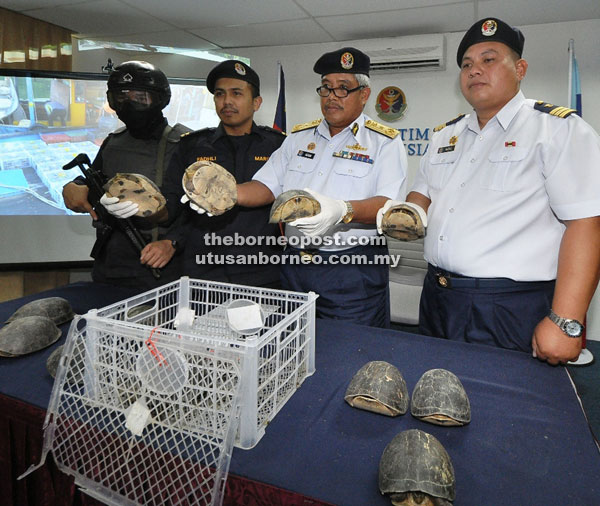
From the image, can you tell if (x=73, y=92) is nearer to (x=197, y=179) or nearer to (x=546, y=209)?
(x=197, y=179)

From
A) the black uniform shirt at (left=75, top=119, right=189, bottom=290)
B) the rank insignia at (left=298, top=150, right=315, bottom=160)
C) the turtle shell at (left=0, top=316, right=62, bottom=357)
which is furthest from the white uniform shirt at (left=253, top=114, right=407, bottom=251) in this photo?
the turtle shell at (left=0, top=316, right=62, bottom=357)

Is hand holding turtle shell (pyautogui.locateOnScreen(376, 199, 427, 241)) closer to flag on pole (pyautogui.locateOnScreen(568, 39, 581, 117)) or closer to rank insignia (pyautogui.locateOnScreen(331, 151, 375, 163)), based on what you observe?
rank insignia (pyautogui.locateOnScreen(331, 151, 375, 163))

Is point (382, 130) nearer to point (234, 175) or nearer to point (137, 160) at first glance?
point (234, 175)

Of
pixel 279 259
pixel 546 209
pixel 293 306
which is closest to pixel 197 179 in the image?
pixel 293 306

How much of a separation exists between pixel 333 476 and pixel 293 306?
62 cm

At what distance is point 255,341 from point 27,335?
860 millimetres

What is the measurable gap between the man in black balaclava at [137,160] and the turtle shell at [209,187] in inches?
31.1

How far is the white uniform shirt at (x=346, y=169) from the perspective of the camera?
1854mm

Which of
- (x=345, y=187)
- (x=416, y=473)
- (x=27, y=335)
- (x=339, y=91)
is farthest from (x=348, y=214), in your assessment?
(x=27, y=335)

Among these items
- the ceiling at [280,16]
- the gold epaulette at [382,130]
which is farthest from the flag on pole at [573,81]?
the gold epaulette at [382,130]

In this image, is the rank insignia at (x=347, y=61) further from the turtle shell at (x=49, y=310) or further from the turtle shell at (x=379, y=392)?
the turtle shell at (x=49, y=310)

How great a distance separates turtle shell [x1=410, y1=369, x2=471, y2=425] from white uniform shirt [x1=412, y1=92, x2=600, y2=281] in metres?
0.60

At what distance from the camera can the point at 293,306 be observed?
1350 mm

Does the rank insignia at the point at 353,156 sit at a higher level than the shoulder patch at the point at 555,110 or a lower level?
lower
